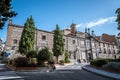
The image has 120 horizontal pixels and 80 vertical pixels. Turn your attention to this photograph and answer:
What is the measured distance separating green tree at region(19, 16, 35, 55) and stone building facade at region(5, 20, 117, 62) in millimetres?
5953

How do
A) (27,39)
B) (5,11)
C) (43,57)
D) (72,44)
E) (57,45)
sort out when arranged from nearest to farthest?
(5,11) < (43,57) < (27,39) < (57,45) < (72,44)

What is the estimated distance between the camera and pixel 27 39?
83.4 feet

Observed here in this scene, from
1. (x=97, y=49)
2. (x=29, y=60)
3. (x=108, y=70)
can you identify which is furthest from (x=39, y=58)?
(x=97, y=49)

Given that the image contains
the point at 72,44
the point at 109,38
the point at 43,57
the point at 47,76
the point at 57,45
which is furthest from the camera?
the point at 109,38

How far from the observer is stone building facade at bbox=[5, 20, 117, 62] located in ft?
101

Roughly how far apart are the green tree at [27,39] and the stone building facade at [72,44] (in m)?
5.95

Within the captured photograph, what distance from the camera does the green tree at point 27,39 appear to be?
2519 cm

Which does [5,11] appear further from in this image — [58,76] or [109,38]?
[109,38]

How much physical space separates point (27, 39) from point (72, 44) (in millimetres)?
18595

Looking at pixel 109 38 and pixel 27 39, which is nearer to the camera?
pixel 27 39

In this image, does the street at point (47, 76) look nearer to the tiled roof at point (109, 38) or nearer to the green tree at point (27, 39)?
the green tree at point (27, 39)

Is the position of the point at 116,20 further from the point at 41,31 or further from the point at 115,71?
the point at 41,31

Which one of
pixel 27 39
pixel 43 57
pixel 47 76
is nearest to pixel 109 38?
pixel 27 39

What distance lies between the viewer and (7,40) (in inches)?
1188
